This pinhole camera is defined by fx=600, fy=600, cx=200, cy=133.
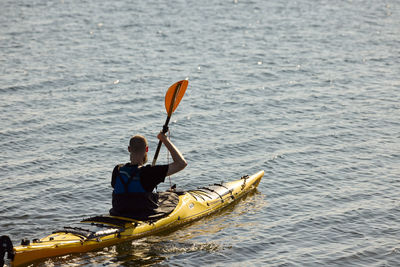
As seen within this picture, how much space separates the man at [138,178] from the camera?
360 inches

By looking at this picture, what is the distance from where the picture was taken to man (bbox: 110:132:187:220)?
9148 mm

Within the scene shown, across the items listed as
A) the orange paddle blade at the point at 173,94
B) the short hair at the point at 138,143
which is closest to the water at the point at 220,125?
the short hair at the point at 138,143

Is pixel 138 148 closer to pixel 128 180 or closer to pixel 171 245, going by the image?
pixel 128 180

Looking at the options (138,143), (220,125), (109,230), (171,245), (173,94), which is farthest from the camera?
(220,125)

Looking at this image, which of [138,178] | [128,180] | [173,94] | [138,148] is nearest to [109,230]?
[128,180]

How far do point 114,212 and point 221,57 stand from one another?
51.7 feet

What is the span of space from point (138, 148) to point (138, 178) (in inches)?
22.6

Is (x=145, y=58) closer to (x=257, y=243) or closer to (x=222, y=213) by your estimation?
(x=222, y=213)

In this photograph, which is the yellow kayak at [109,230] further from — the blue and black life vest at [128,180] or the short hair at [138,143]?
the short hair at [138,143]

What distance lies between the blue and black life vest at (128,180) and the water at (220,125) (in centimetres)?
102

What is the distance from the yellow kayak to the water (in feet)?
0.61

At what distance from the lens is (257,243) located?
10.5 m

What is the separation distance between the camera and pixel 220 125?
55.5 ft

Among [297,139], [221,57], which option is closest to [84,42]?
[221,57]
